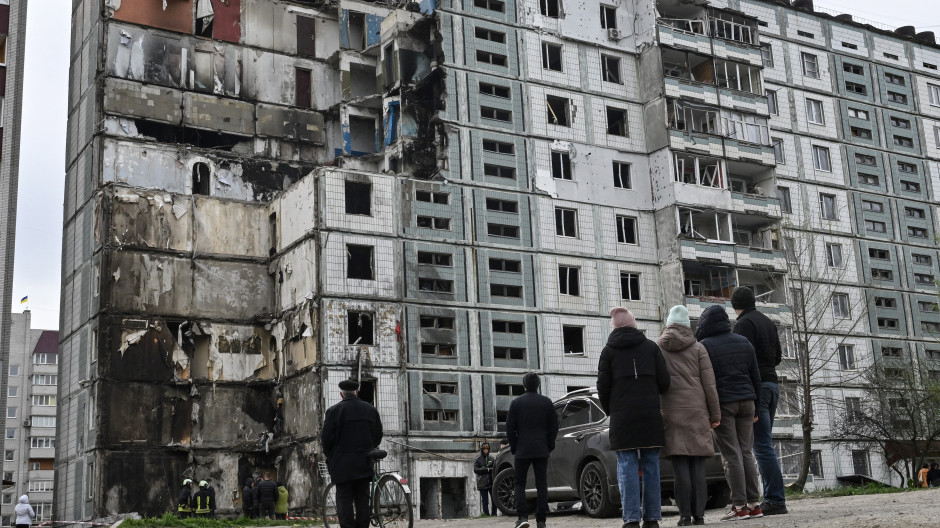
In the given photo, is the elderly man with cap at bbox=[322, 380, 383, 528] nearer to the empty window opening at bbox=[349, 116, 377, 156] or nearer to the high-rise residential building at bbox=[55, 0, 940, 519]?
the high-rise residential building at bbox=[55, 0, 940, 519]

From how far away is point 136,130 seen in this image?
167 ft

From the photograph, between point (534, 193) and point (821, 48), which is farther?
point (821, 48)

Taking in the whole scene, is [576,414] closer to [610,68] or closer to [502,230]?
[502,230]

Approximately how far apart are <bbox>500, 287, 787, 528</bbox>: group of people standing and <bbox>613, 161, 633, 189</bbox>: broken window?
3927cm

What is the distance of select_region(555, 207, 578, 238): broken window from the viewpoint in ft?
170

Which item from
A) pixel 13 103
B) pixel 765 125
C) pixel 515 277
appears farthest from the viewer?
pixel 765 125

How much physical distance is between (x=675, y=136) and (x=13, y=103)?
29.9 m

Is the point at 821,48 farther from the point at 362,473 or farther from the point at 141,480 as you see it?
the point at 362,473

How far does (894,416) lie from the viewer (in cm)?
5547

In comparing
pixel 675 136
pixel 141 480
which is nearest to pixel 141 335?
pixel 141 480

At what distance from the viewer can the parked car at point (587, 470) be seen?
18.3m

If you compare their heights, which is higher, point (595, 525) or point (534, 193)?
point (534, 193)

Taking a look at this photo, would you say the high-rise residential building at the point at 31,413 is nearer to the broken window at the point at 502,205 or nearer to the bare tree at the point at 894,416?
the broken window at the point at 502,205

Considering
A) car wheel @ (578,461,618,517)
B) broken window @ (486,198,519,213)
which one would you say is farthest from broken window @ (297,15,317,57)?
car wheel @ (578,461,618,517)
